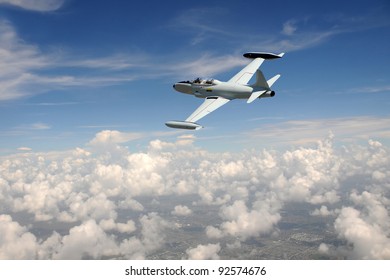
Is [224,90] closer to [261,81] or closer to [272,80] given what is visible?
[261,81]

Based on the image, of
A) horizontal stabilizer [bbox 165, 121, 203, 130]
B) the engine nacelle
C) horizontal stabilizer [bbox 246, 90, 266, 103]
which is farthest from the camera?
the engine nacelle

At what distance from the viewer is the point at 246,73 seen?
128 ft

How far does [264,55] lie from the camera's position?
3538cm

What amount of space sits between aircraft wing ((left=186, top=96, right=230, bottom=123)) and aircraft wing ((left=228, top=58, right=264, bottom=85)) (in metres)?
6.48

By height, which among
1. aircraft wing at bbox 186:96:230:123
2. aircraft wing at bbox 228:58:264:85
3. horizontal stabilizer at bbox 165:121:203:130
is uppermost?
aircraft wing at bbox 228:58:264:85

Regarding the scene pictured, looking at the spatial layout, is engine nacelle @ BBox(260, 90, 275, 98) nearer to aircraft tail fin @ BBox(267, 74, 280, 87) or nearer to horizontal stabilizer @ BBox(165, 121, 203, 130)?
aircraft tail fin @ BBox(267, 74, 280, 87)

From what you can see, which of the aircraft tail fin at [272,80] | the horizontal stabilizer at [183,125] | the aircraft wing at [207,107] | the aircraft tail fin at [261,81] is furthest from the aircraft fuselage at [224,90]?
the horizontal stabilizer at [183,125]

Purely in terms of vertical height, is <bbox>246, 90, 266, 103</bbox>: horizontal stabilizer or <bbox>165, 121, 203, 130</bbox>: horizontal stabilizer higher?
<bbox>246, 90, 266, 103</bbox>: horizontal stabilizer

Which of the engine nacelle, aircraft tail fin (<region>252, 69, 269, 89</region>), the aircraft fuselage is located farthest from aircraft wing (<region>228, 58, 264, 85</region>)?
the engine nacelle

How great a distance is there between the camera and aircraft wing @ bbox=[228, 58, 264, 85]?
125ft

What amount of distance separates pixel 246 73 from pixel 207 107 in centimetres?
1141

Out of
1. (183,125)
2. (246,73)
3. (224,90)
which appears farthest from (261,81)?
(183,125)

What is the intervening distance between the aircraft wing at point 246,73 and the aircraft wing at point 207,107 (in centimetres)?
648
